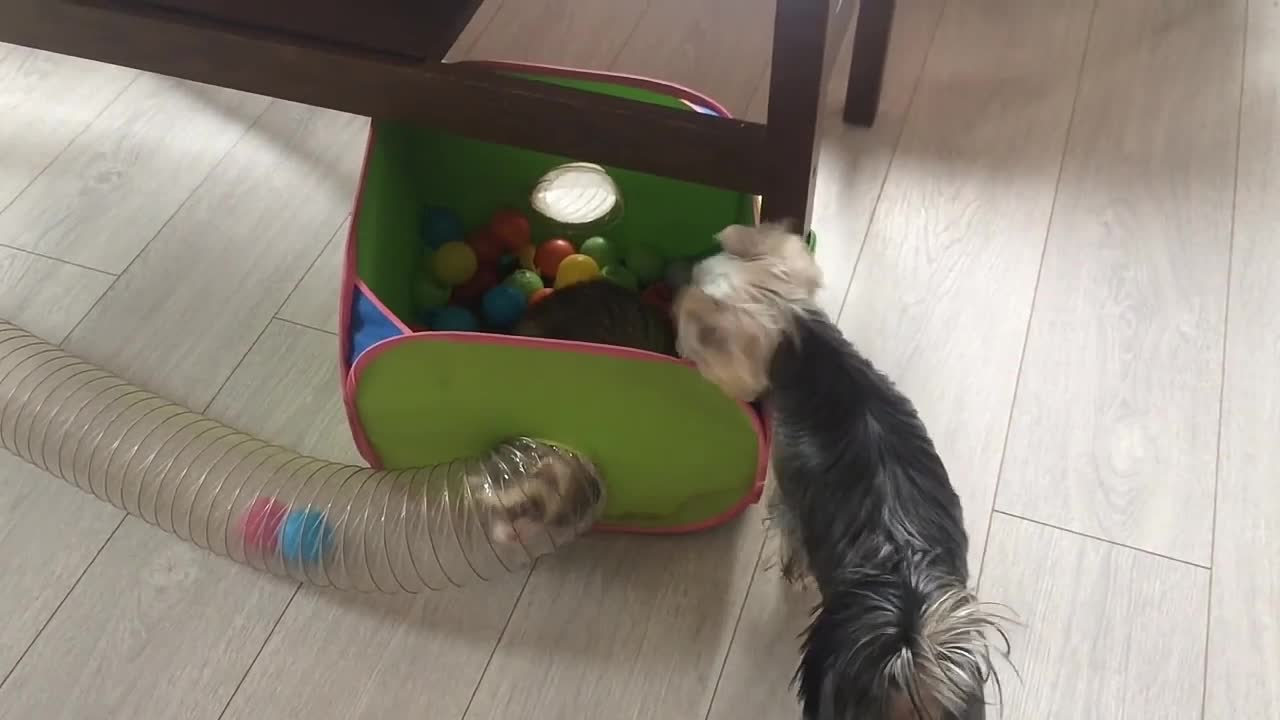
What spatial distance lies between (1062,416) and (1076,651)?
0.29 metres

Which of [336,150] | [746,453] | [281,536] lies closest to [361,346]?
[281,536]

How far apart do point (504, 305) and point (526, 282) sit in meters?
0.05

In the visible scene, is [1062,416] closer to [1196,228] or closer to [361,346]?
[1196,228]

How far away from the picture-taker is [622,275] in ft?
4.27

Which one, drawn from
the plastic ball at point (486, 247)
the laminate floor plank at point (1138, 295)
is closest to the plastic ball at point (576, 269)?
the plastic ball at point (486, 247)

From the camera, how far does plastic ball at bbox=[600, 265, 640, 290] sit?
1295 mm

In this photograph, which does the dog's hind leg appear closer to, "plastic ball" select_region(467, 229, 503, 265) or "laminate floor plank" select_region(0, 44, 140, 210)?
"plastic ball" select_region(467, 229, 503, 265)

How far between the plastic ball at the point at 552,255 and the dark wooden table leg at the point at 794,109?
40cm

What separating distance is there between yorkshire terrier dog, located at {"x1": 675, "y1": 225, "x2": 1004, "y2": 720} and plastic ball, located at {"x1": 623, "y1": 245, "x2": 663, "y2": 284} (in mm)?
371

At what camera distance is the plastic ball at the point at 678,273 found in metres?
1.28

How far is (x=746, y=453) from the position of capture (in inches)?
40.3

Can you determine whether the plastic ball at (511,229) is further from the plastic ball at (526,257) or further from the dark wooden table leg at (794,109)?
the dark wooden table leg at (794,109)

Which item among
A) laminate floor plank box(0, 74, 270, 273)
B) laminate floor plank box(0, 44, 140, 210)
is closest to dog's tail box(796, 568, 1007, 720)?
laminate floor plank box(0, 74, 270, 273)

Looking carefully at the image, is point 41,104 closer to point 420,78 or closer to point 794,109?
point 420,78
